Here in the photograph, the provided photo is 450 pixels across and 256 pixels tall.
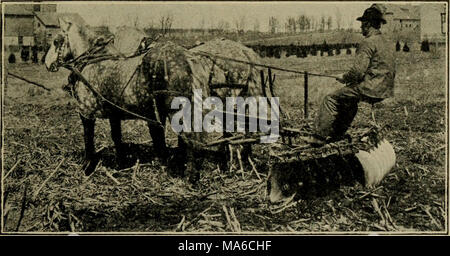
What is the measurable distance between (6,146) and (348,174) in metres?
4.60

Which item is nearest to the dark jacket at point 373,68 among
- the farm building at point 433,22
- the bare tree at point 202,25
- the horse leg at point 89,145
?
the farm building at point 433,22

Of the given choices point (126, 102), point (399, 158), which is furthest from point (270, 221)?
point (126, 102)

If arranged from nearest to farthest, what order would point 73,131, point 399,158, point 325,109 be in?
point 325,109, point 399,158, point 73,131

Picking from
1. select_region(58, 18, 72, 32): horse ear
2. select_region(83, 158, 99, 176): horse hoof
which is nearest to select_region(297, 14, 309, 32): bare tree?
select_region(58, 18, 72, 32): horse ear

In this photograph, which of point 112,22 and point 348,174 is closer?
point 348,174

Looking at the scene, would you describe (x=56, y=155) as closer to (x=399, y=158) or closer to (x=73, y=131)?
(x=73, y=131)

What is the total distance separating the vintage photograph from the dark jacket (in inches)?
0.5

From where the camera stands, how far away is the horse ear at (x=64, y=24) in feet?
22.6

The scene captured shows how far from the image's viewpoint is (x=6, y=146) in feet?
22.3

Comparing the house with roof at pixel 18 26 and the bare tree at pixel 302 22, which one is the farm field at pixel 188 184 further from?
the bare tree at pixel 302 22

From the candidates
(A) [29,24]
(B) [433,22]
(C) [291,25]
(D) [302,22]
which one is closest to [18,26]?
(A) [29,24]

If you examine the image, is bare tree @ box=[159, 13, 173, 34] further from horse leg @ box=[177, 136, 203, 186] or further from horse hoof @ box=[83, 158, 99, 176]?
horse hoof @ box=[83, 158, 99, 176]

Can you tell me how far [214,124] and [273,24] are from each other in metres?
1.80

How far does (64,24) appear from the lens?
6.90 meters
